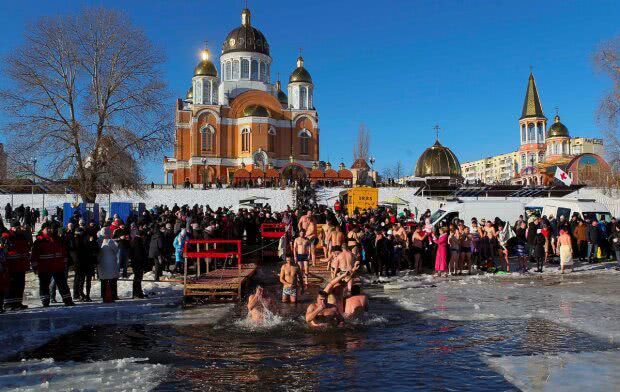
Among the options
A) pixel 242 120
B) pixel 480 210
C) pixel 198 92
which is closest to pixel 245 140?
pixel 242 120

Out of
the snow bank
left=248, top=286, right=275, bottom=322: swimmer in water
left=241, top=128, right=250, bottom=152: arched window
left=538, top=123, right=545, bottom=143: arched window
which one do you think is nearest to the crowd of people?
left=248, top=286, right=275, bottom=322: swimmer in water

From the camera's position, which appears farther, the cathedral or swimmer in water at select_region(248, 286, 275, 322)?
the cathedral

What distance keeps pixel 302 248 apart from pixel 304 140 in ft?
168

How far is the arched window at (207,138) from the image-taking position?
61469 mm

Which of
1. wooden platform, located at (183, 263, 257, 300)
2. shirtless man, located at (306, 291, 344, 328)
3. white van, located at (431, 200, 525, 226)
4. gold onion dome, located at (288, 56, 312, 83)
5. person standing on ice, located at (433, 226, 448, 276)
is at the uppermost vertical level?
gold onion dome, located at (288, 56, 312, 83)

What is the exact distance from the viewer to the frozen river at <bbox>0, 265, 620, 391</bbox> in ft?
20.2

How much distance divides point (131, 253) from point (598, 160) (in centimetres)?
5577

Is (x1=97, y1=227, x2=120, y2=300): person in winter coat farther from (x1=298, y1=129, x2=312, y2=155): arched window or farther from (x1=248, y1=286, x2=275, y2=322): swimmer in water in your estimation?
(x1=298, y1=129, x2=312, y2=155): arched window

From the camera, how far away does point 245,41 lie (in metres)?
64.1

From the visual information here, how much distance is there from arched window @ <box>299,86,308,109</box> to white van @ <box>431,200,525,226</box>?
45.5m

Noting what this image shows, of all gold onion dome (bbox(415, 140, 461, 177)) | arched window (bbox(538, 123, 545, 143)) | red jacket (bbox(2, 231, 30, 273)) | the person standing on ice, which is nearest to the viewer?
red jacket (bbox(2, 231, 30, 273))

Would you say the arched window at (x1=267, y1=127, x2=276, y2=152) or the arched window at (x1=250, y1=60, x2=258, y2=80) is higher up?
the arched window at (x1=250, y1=60, x2=258, y2=80)

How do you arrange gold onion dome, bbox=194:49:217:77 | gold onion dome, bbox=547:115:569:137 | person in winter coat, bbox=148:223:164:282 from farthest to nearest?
gold onion dome, bbox=547:115:569:137, gold onion dome, bbox=194:49:217:77, person in winter coat, bbox=148:223:164:282

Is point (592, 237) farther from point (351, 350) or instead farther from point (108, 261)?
point (108, 261)
